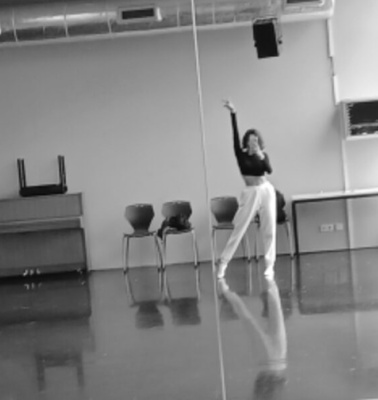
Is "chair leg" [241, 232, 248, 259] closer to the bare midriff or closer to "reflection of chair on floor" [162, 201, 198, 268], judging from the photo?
"reflection of chair on floor" [162, 201, 198, 268]

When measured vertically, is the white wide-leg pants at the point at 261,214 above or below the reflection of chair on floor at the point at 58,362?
above

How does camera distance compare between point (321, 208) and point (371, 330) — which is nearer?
point (371, 330)

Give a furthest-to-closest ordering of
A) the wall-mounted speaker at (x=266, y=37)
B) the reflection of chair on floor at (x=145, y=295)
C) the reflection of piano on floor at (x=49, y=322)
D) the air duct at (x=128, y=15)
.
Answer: the air duct at (x=128, y=15), the wall-mounted speaker at (x=266, y=37), the reflection of chair on floor at (x=145, y=295), the reflection of piano on floor at (x=49, y=322)

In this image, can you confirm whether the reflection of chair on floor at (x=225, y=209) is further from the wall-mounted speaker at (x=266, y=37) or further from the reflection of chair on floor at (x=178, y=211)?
the wall-mounted speaker at (x=266, y=37)

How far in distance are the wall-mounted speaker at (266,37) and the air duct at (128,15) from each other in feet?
1.26

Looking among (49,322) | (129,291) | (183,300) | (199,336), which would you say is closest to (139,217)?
(129,291)

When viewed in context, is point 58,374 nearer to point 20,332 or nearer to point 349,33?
point 20,332

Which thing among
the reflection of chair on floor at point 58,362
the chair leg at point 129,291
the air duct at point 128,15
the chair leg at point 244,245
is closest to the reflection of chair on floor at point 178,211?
the chair leg at point 244,245

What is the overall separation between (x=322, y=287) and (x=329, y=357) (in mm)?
2402

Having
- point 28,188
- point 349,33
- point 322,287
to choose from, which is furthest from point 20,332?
point 349,33

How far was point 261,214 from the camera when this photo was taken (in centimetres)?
787

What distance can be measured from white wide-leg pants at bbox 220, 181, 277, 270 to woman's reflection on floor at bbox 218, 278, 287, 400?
481mm

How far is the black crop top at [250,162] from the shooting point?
7656mm

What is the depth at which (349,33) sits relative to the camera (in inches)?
366
